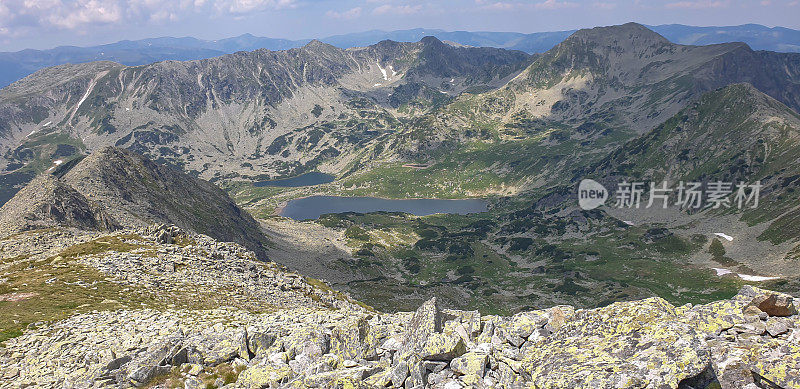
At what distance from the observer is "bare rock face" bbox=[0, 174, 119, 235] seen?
78.9 meters

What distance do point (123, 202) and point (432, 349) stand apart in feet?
392

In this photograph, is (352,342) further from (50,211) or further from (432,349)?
(50,211)

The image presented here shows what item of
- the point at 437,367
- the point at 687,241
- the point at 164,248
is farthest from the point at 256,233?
the point at 687,241

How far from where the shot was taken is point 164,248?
5803 centimetres

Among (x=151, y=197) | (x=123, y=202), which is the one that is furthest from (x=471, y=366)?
(x=151, y=197)

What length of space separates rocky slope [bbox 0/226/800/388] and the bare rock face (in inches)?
2296

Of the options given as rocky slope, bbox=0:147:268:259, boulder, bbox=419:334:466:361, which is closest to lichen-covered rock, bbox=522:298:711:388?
boulder, bbox=419:334:466:361

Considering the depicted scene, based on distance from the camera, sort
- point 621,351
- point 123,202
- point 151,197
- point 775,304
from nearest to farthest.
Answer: point 621,351 → point 775,304 → point 123,202 → point 151,197

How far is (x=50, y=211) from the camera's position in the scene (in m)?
83.8

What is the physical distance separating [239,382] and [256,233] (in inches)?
5892

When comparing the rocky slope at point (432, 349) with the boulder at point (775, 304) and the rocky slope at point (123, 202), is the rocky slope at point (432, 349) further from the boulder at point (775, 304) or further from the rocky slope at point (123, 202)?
the rocky slope at point (123, 202)

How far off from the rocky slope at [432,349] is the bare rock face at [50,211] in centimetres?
5833

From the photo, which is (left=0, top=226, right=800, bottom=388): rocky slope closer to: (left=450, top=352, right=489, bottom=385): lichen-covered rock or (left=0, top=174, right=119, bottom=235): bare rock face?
(left=450, top=352, right=489, bottom=385): lichen-covered rock

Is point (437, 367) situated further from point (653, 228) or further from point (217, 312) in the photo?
point (653, 228)
